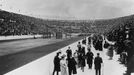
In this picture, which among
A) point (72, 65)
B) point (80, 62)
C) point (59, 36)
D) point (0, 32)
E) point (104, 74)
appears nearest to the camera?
point (72, 65)

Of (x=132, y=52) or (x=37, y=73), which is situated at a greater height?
(x=132, y=52)

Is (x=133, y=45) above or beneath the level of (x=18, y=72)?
above

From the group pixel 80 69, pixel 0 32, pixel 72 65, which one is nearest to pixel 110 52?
pixel 80 69

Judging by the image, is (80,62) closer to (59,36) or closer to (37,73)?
(37,73)

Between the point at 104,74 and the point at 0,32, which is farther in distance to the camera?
the point at 0,32

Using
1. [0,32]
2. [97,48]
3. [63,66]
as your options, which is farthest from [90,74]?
[0,32]

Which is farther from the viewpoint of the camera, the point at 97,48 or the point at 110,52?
the point at 97,48

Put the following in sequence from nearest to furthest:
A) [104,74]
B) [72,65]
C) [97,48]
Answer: [72,65], [104,74], [97,48]

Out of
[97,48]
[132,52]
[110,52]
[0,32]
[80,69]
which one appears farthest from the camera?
[0,32]

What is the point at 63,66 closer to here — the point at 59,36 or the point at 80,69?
the point at 80,69

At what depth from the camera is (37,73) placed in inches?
555

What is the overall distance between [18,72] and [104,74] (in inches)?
226

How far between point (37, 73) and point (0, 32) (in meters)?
62.8

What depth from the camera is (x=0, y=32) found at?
73.2 m
